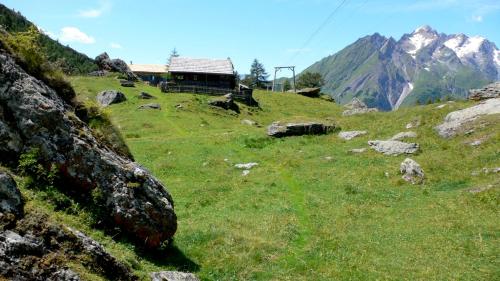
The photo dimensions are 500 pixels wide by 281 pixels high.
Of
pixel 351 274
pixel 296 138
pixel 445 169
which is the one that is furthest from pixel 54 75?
pixel 296 138

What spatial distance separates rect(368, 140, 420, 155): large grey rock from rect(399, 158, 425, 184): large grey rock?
15.8 feet

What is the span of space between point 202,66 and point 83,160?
277ft

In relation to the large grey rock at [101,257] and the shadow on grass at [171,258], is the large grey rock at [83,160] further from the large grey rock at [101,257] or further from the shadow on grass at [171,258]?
the large grey rock at [101,257]

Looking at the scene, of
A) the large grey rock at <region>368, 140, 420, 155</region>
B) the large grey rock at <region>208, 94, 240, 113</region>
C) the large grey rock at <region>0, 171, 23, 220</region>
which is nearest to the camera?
the large grey rock at <region>0, 171, 23, 220</region>

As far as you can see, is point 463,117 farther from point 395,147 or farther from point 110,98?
point 110,98

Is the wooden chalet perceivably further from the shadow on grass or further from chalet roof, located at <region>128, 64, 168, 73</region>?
the shadow on grass

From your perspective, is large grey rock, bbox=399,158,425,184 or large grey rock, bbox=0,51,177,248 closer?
large grey rock, bbox=0,51,177,248

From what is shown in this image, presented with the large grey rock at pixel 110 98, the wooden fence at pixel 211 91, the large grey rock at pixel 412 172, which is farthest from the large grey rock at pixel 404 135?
the large grey rock at pixel 110 98

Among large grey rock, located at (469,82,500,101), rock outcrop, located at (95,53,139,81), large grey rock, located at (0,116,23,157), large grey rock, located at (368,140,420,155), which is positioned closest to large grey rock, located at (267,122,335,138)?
large grey rock, located at (368,140,420,155)

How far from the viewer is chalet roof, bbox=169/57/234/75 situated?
96.6 meters

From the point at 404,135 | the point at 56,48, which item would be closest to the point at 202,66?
the point at 404,135

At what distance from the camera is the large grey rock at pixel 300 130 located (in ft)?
166

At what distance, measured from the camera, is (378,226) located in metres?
25.3

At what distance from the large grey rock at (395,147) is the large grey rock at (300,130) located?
32.7 feet
